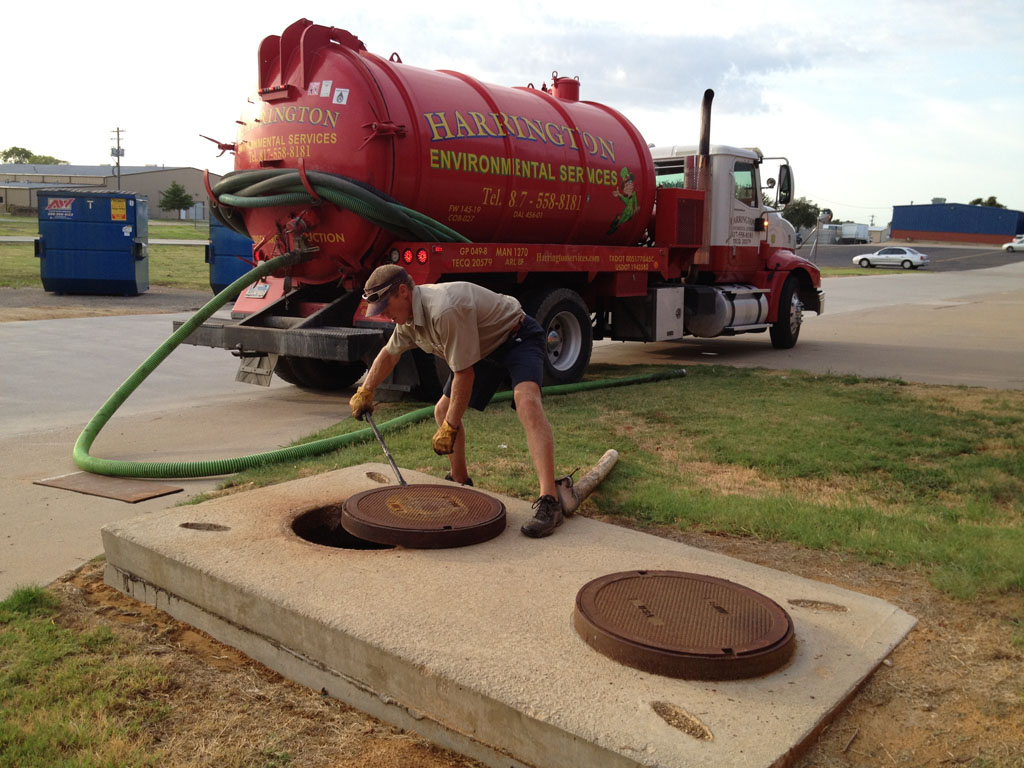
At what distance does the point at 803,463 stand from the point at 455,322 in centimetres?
301

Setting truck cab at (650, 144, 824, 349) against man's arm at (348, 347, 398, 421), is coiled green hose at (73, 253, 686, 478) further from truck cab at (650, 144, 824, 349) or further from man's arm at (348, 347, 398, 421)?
truck cab at (650, 144, 824, 349)

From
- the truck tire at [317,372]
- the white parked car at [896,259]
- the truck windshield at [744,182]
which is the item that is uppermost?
the truck windshield at [744,182]

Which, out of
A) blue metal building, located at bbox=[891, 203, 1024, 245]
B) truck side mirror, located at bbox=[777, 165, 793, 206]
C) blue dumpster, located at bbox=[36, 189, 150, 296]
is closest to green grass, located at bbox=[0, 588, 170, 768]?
truck side mirror, located at bbox=[777, 165, 793, 206]

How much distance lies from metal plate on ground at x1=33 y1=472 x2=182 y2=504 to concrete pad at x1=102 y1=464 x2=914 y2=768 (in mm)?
1024

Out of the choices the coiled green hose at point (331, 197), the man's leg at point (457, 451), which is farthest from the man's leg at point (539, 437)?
the coiled green hose at point (331, 197)

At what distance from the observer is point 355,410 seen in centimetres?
504

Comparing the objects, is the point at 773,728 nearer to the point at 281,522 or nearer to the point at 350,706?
the point at 350,706

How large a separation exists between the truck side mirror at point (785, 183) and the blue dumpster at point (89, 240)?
40.7 feet

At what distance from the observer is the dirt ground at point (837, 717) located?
297cm

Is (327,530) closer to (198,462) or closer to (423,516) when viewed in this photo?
(423,516)

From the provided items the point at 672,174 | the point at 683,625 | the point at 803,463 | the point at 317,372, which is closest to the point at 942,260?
the point at 672,174

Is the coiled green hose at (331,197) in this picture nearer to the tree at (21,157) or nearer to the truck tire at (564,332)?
the truck tire at (564,332)

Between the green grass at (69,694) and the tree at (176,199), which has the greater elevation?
the tree at (176,199)

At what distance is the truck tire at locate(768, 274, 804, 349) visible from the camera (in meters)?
13.9
